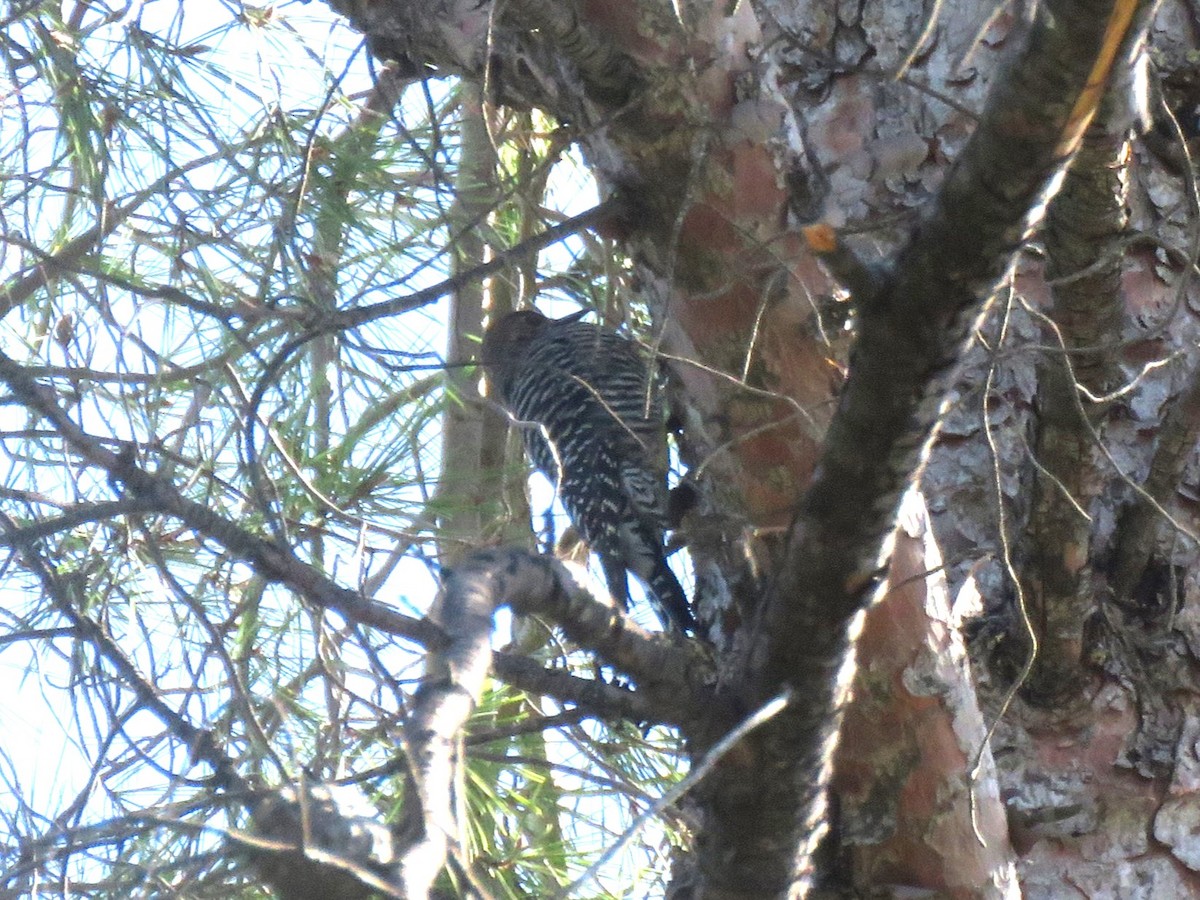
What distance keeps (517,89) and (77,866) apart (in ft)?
4.20

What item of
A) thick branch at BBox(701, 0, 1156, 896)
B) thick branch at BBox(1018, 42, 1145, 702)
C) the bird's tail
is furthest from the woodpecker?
thick branch at BBox(701, 0, 1156, 896)

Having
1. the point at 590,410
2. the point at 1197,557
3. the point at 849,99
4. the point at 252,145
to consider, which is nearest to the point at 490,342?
the point at 590,410

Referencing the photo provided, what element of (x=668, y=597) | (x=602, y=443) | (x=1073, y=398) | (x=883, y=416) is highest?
(x=602, y=443)

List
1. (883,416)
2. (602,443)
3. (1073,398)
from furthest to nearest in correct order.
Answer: (602,443)
(1073,398)
(883,416)

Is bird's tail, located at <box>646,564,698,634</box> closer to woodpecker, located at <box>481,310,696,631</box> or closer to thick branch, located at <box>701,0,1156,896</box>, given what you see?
woodpecker, located at <box>481,310,696,631</box>

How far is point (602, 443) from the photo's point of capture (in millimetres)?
3639

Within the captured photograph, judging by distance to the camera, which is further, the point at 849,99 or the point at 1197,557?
the point at 849,99

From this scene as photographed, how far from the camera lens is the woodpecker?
10.8 feet

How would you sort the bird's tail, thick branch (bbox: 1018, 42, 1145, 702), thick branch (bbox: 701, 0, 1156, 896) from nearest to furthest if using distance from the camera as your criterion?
thick branch (bbox: 701, 0, 1156, 896) < thick branch (bbox: 1018, 42, 1145, 702) < the bird's tail

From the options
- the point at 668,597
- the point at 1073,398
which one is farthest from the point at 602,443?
the point at 1073,398

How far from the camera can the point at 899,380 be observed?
1.29 meters

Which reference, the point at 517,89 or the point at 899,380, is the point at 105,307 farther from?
the point at 899,380

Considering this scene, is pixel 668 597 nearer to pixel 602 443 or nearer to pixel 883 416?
pixel 602 443

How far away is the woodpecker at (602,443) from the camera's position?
3.29 m
